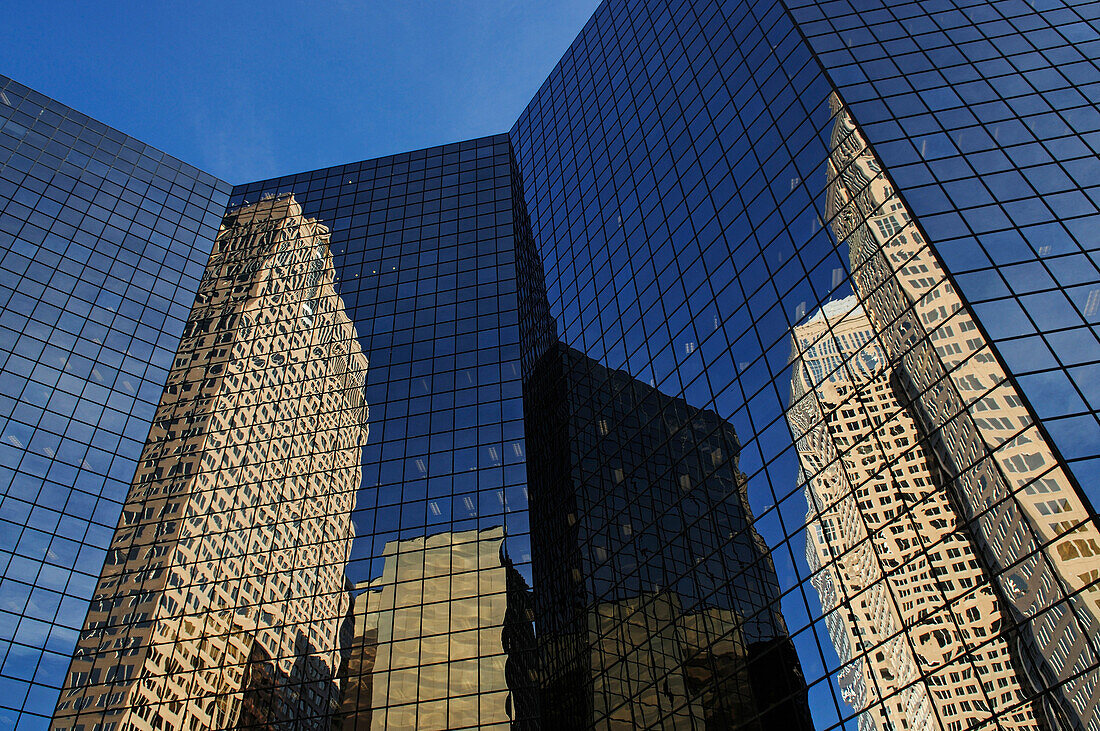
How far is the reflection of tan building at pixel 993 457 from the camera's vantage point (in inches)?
893

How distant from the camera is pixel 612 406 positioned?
50.0m

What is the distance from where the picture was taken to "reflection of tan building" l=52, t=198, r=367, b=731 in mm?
47125

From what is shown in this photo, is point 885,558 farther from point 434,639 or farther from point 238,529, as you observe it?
Result: point 238,529

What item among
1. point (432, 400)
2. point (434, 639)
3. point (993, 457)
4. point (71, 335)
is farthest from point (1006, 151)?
point (71, 335)

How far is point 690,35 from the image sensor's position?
2323 inches

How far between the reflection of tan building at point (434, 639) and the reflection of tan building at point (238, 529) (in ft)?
7.49

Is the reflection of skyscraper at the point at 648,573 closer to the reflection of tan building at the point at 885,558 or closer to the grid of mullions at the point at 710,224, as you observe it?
the grid of mullions at the point at 710,224

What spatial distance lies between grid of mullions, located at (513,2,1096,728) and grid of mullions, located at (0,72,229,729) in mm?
31111

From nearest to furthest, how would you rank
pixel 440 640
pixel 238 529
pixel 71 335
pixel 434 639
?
pixel 440 640, pixel 434 639, pixel 238 529, pixel 71 335

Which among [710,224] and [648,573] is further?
[710,224]

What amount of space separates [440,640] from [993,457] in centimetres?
3051

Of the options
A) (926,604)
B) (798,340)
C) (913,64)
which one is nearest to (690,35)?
(913,64)

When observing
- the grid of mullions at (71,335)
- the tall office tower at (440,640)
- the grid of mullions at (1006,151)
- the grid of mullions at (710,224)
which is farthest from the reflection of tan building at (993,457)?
the grid of mullions at (71,335)

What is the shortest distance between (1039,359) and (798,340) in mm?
11363
